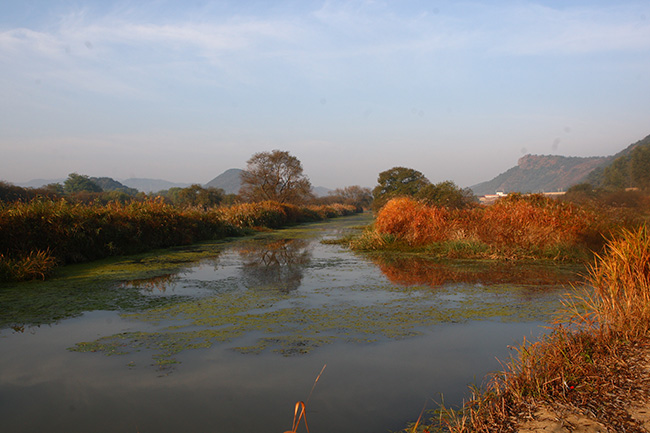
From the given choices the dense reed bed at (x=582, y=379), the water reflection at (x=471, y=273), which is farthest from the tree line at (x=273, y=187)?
the dense reed bed at (x=582, y=379)

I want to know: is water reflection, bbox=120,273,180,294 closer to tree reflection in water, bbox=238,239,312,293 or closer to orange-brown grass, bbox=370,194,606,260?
tree reflection in water, bbox=238,239,312,293

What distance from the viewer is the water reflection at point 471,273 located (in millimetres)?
7637

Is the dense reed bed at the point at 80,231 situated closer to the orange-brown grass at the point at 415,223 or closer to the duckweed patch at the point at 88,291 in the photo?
the duckweed patch at the point at 88,291

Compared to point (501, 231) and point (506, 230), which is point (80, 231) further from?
point (506, 230)

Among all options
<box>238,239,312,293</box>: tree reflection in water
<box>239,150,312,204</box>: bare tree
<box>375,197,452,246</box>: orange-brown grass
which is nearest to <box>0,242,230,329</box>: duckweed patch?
<box>238,239,312,293</box>: tree reflection in water

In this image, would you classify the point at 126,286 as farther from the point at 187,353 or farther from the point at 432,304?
the point at 432,304

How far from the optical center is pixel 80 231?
9773mm

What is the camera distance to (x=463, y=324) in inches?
198

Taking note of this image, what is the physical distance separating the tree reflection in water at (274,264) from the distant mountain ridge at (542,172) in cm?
10737

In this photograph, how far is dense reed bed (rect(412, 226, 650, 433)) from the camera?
2518 millimetres

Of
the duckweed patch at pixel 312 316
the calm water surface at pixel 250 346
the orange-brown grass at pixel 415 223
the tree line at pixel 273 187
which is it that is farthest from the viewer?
the tree line at pixel 273 187

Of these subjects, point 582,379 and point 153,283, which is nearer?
point 582,379

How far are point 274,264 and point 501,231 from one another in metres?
5.86

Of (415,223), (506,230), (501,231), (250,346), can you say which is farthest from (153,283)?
(506,230)
